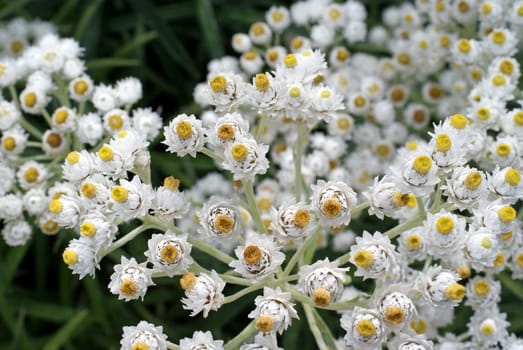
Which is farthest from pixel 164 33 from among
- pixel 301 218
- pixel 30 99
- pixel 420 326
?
pixel 420 326

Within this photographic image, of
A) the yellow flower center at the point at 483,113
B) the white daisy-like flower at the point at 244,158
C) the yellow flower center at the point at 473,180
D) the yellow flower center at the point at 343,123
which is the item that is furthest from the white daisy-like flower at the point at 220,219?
the yellow flower center at the point at 343,123

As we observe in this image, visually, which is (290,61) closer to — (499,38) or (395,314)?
(395,314)

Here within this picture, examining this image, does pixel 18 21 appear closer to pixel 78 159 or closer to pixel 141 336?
pixel 78 159

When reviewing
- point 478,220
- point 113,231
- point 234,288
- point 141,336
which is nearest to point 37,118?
point 234,288

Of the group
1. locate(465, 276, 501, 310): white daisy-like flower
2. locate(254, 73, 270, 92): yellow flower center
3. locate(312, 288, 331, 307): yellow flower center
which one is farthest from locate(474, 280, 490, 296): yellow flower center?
locate(254, 73, 270, 92): yellow flower center

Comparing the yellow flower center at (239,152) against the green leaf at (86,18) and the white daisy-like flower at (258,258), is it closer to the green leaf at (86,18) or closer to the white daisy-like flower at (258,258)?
the white daisy-like flower at (258,258)

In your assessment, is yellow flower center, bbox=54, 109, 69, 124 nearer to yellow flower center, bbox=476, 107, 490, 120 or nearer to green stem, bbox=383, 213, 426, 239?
green stem, bbox=383, 213, 426, 239
